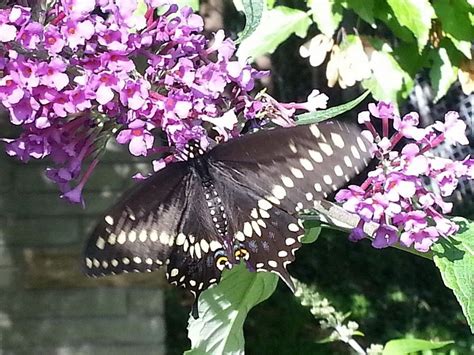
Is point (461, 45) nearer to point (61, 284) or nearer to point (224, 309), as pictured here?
point (224, 309)

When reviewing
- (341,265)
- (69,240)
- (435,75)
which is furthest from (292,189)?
(341,265)

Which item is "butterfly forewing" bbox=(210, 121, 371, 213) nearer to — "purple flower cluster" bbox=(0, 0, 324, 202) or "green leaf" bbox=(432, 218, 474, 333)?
"purple flower cluster" bbox=(0, 0, 324, 202)

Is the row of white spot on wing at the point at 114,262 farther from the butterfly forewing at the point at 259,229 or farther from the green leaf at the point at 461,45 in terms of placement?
the green leaf at the point at 461,45

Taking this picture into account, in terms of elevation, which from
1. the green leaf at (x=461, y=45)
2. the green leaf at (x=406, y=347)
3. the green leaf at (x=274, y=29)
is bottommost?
the green leaf at (x=406, y=347)

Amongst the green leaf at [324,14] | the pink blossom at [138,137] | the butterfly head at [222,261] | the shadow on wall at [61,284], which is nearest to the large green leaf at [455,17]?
the green leaf at [324,14]

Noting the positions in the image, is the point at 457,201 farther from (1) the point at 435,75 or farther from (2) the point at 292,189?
(2) the point at 292,189

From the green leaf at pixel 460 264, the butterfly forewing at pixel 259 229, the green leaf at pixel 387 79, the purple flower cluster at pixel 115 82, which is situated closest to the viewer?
the purple flower cluster at pixel 115 82
